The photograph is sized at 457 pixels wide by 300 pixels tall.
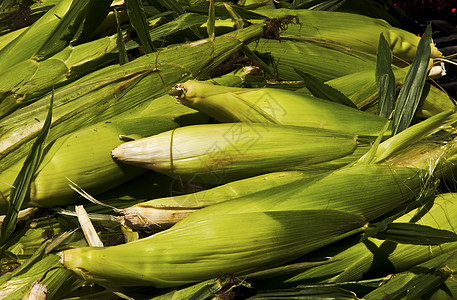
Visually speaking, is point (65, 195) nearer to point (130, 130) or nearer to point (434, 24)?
point (130, 130)

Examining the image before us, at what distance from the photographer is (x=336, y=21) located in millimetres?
1179

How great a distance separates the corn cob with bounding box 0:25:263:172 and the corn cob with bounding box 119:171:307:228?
0.81ft

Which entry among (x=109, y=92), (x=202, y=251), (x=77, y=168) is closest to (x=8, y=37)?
(x=109, y=92)

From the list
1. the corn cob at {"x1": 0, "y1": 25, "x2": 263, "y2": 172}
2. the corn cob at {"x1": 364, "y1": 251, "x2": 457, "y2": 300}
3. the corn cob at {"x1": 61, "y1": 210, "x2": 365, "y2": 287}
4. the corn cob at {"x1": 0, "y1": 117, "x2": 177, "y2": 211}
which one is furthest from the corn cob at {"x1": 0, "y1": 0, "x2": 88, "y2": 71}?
the corn cob at {"x1": 364, "y1": 251, "x2": 457, "y2": 300}

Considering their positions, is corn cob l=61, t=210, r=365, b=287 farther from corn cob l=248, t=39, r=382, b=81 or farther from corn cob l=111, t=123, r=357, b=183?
corn cob l=248, t=39, r=382, b=81

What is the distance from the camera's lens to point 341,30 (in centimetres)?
117

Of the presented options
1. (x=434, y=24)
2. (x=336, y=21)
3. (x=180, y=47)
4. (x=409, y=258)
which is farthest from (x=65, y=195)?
(x=434, y=24)

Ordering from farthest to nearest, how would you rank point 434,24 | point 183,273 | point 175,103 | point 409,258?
1. point 434,24
2. point 175,103
3. point 409,258
4. point 183,273

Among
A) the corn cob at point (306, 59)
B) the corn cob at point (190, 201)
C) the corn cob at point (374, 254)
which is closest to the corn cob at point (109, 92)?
the corn cob at point (306, 59)

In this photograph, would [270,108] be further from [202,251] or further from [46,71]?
[46,71]

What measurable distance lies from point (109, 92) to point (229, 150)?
0.99ft

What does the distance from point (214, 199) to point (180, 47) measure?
368mm

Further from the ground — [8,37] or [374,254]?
[8,37]

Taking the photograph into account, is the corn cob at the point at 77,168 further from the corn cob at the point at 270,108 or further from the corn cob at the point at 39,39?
the corn cob at the point at 39,39
